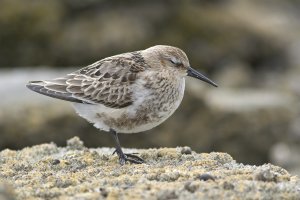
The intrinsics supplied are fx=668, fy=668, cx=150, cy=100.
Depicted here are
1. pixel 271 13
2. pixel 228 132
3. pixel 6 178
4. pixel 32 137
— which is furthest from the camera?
pixel 271 13

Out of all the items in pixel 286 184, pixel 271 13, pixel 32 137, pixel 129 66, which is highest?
pixel 271 13

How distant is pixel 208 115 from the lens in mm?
13984

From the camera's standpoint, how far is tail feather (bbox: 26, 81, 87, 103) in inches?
361

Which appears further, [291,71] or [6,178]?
[291,71]

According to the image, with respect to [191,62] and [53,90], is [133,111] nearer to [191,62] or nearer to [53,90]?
[53,90]

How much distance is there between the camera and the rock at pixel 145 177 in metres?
6.27

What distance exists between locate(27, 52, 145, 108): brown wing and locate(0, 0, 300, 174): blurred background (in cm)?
334

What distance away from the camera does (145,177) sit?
6.92 metres

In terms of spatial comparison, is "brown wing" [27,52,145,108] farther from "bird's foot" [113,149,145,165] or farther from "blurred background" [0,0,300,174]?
"blurred background" [0,0,300,174]

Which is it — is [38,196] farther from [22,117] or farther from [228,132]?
[228,132]

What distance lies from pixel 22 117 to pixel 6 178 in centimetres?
542

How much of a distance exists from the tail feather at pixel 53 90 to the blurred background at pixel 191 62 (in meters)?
3.21

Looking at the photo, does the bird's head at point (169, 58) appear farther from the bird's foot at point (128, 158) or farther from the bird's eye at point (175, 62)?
the bird's foot at point (128, 158)

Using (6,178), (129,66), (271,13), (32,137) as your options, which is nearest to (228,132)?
(32,137)
